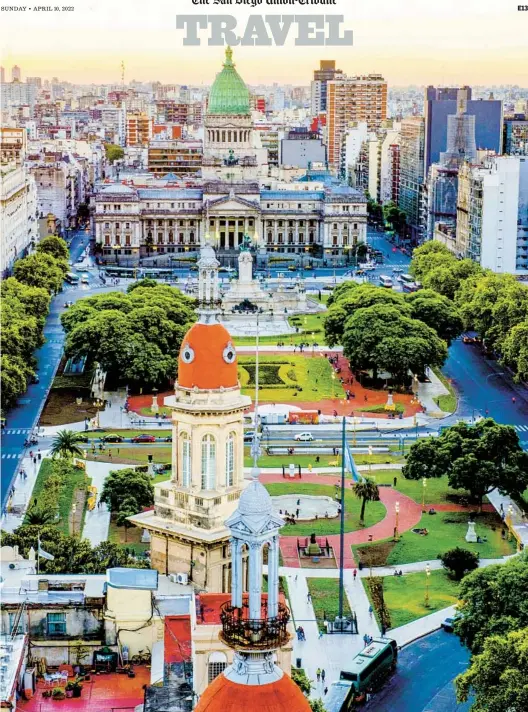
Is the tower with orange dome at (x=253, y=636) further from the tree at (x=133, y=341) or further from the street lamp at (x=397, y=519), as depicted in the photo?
the tree at (x=133, y=341)

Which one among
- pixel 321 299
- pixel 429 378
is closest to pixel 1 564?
pixel 429 378

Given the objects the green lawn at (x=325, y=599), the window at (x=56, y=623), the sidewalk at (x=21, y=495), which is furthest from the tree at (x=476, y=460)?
the window at (x=56, y=623)

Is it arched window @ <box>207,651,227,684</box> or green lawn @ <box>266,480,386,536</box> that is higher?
arched window @ <box>207,651,227,684</box>

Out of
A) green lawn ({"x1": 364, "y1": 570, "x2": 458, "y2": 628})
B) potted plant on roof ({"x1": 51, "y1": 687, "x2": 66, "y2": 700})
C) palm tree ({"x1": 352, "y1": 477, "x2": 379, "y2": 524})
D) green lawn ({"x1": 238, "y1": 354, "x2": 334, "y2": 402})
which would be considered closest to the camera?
potted plant on roof ({"x1": 51, "y1": 687, "x2": 66, "y2": 700})

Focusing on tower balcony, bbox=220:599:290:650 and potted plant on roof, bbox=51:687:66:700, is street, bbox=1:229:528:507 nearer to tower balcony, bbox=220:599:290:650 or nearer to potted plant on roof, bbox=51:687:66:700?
potted plant on roof, bbox=51:687:66:700

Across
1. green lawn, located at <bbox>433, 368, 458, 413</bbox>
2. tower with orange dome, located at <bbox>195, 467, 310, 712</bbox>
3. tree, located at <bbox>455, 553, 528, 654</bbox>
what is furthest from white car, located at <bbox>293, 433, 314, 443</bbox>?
tower with orange dome, located at <bbox>195, 467, 310, 712</bbox>

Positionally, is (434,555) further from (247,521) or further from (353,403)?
(247,521)
